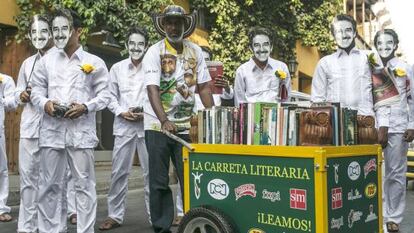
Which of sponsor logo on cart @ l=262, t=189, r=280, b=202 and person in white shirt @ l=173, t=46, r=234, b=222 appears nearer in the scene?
sponsor logo on cart @ l=262, t=189, r=280, b=202

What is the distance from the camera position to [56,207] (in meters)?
4.80

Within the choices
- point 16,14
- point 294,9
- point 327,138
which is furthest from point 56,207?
point 294,9

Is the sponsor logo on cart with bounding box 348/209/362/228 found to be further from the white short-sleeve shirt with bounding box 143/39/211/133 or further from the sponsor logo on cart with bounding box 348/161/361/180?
the white short-sleeve shirt with bounding box 143/39/211/133

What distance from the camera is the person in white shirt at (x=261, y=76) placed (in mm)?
6055

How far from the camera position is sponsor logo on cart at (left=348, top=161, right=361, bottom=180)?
373 cm

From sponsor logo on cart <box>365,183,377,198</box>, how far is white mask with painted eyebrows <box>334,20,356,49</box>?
179 cm

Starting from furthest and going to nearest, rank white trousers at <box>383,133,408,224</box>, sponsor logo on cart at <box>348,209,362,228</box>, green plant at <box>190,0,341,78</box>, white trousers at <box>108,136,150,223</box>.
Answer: green plant at <box>190,0,341,78</box> < white trousers at <box>108,136,150,223</box> < white trousers at <box>383,133,408,224</box> < sponsor logo on cart at <box>348,209,362,228</box>

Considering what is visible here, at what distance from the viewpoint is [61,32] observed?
191 inches

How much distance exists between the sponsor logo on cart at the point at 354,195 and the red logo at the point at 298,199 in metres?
0.41

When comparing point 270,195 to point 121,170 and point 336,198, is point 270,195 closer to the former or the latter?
point 336,198

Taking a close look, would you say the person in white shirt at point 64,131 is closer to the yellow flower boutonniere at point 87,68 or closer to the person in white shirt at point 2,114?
the yellow flower boutonniere at point 87,68

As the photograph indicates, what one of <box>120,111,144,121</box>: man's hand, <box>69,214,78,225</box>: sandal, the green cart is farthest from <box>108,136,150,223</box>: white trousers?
the green cart

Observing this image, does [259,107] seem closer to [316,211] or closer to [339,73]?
[316,211]

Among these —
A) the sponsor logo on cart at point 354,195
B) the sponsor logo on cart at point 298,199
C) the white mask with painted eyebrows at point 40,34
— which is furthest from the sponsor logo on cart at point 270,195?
the white mask with painted eyebrows at point 40,34
